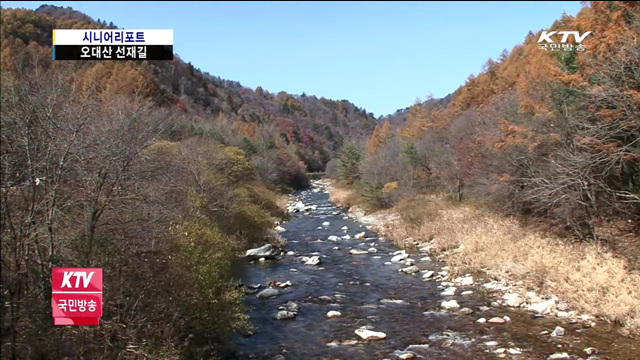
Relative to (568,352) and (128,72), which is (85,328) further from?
(128,72)

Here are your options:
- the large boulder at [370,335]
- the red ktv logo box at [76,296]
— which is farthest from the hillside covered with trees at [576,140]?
the red ktv logo box at [76,296]

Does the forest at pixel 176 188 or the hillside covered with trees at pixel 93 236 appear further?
the forest at pixel 176 188

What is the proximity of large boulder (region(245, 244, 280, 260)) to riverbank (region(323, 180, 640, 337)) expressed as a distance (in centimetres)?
763

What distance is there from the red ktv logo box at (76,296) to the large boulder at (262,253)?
15.5 meters

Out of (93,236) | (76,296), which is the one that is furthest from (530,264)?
(76,296)

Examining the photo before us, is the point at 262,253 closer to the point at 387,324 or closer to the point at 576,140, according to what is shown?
the point at 387,324

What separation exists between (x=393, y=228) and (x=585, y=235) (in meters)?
12.4

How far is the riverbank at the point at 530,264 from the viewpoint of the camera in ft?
41.3

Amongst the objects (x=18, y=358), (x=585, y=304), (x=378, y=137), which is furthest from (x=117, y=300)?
(x=378, y=137)

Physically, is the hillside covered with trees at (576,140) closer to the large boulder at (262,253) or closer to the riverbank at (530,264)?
the riverbank at (530,264)

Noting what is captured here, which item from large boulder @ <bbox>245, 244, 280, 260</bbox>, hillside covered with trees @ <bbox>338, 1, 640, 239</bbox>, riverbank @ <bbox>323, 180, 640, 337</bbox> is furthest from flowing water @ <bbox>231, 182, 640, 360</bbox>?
hillside covered with trees @ <bbox>338, 1, 640, 239</bbox>

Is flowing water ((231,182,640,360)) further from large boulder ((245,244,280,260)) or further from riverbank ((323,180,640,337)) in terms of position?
large boulder ((245,244,280,260))

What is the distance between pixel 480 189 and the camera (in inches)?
1002

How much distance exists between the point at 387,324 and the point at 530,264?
6.82m
